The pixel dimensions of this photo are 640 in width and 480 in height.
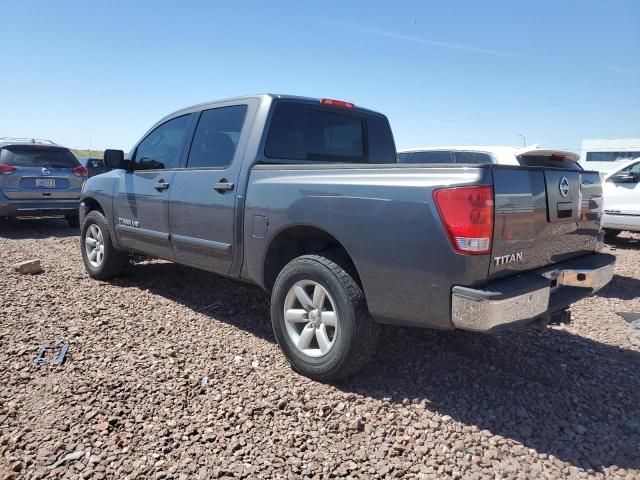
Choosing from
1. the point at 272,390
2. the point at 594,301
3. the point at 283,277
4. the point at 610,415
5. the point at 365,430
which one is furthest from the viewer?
the point at 594,301

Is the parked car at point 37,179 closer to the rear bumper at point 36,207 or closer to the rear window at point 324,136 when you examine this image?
the rear bumper at point 36,207

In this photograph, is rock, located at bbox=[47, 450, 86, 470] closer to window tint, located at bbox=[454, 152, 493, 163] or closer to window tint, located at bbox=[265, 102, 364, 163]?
window tint, located at bbox=[265, 102, 364, 163]

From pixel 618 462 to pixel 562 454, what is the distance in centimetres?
26

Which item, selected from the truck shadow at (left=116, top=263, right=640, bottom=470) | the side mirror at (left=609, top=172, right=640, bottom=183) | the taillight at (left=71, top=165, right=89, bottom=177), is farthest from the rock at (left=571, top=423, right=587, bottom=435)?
the taillight at (left=71, top=165, right=89, bottom=177)

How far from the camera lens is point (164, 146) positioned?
15.4ft

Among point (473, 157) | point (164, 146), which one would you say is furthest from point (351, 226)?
point (473, 157)

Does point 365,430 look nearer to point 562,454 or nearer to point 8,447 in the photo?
point 562,454

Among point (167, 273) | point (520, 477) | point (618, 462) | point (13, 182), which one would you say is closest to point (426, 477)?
point (520, 477)

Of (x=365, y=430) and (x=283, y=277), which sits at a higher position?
(x=283, y=277)

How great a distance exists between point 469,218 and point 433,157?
6.07 meters

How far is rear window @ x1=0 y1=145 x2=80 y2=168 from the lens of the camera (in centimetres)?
877

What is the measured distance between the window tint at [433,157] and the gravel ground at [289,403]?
4046mm

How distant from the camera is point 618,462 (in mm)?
2361

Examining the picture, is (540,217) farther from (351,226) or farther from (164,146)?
(164,146)
